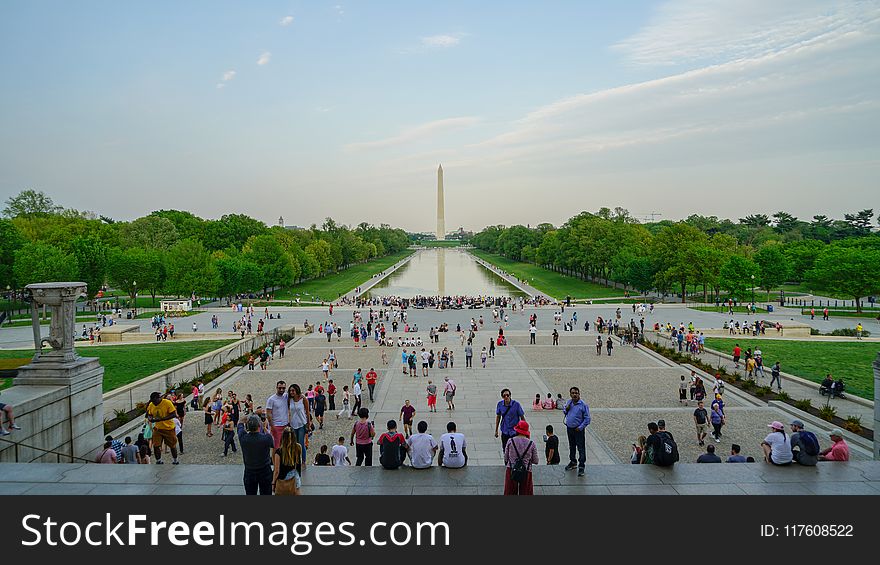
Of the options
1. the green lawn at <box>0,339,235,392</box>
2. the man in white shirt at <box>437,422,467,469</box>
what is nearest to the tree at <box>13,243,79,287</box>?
the green lawn at <box>0,339,235,392</box>

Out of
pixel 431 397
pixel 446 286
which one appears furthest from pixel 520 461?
pixel 446 286

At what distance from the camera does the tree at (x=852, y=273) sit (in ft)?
165

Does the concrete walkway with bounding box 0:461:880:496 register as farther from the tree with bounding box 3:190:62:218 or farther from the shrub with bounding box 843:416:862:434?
the tree with bounding box 3:190:62:218

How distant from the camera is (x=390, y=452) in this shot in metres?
8.87

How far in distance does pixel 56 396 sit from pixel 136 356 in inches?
940

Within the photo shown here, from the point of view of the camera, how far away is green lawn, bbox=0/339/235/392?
25841mm

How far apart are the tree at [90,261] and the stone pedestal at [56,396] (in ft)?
185

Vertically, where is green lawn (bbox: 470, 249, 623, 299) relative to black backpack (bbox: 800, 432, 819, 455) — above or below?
above

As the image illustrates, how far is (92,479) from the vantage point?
28.1ft

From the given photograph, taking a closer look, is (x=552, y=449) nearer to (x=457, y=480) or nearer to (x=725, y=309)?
(x=457, y=480)

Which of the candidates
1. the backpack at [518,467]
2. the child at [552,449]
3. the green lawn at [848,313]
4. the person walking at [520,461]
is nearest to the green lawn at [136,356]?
the child at [552,449]

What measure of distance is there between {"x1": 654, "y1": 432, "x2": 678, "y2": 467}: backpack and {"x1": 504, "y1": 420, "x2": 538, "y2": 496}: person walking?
2573 millimetres
